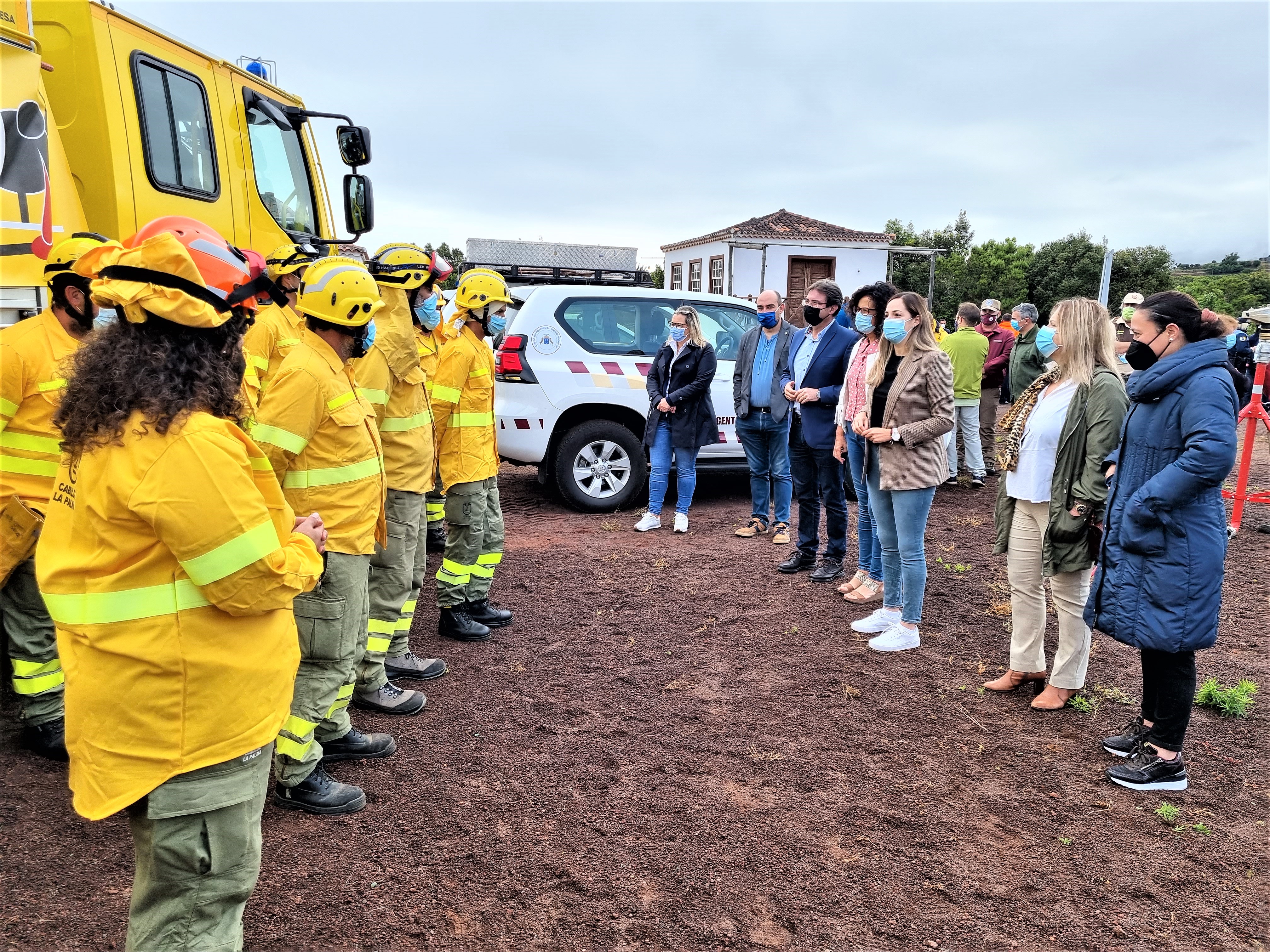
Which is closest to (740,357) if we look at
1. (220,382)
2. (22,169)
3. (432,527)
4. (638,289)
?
(638,289)

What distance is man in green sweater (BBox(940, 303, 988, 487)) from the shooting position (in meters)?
8.95

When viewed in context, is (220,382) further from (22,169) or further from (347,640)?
(22,169)

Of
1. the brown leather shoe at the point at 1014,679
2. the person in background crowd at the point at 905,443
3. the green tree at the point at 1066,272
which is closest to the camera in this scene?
the brown leather shoe at the point at 1014,679

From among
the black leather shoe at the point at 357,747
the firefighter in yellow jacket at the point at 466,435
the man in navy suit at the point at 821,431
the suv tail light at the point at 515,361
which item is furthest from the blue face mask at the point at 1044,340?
the suv tail light at the point at 515,361

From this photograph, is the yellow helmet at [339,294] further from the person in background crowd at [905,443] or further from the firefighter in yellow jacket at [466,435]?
the person in background crowd at [905,443]

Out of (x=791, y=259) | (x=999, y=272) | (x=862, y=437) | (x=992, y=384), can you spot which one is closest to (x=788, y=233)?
A: (x=791, y=259)

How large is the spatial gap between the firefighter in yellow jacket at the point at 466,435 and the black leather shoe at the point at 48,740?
1892mm

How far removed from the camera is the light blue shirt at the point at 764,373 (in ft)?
21.1

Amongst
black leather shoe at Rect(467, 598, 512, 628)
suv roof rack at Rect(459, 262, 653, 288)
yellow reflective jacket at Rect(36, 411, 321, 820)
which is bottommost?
black leather shoe at Rect(467, 598, 512, 628)

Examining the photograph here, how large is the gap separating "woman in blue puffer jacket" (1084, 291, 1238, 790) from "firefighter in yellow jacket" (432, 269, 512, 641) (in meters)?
3.11

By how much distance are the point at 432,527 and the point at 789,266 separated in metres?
23.8

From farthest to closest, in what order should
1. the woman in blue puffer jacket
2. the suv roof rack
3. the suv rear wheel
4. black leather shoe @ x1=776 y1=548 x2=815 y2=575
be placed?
the suv roof rack < the suv rear wheel < black leather shoe @ x1=776 y1=548 x2=815 y2=575 < the woman in blue puffer jacket

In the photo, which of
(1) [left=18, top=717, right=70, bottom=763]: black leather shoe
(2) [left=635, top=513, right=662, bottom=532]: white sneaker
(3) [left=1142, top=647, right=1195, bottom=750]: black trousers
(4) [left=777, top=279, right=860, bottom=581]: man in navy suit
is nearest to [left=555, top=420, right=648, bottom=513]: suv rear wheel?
(2) [left=635, top=513, right=662, bottom=532]: white sneaker

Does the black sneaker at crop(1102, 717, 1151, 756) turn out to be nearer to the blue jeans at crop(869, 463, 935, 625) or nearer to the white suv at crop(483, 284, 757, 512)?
the blue jeans at crop(869, 463, 935, 625)
